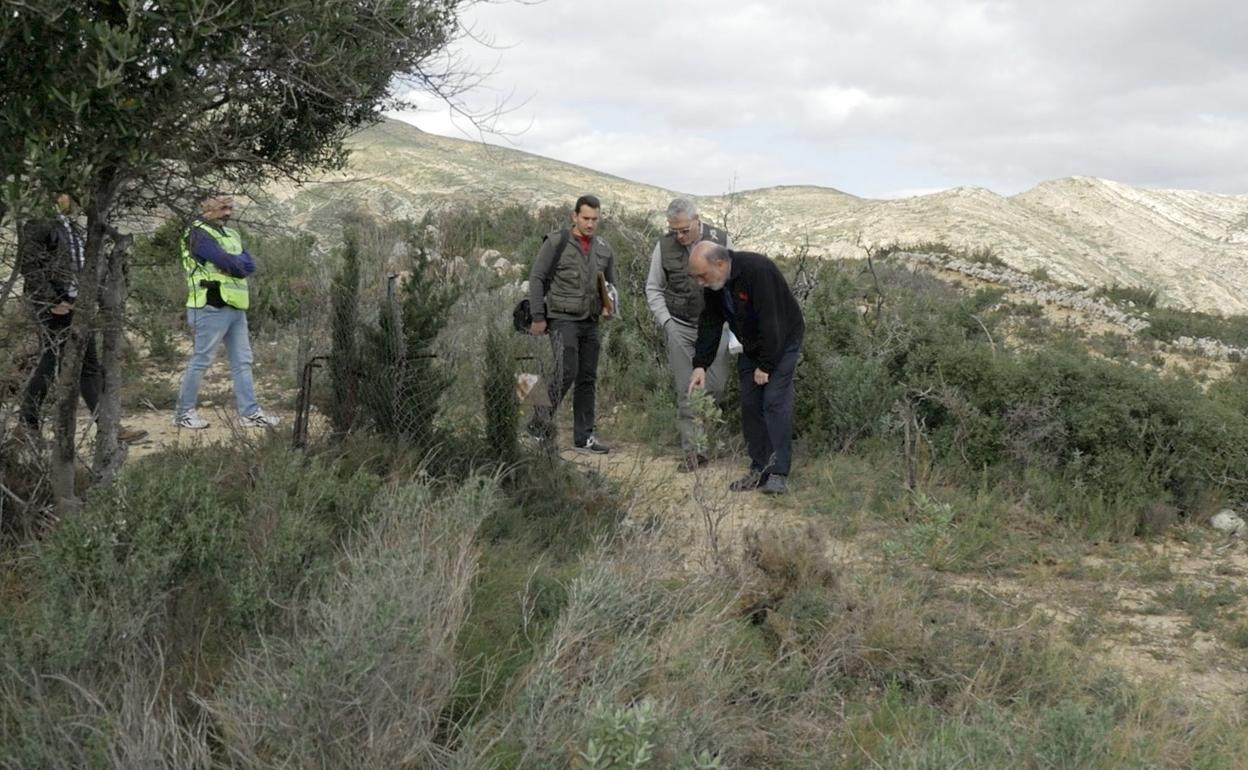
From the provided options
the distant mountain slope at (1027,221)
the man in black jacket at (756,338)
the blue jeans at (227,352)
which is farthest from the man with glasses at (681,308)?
the distant mountain slope at (1027,221)

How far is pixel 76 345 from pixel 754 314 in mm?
3870

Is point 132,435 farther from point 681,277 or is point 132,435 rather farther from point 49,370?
point 681,277

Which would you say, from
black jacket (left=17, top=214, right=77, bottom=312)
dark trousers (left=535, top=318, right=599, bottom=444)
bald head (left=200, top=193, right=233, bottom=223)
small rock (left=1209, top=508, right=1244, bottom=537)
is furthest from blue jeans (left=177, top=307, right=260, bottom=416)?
small rock (left=1209, top=508, right=1244, bottom=537)

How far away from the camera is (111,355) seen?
435 cm

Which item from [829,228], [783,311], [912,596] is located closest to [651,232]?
[783,311]

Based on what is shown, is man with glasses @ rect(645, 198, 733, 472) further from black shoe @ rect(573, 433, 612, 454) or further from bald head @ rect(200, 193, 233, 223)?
bald head @ rect(200, 193, 233, 223)

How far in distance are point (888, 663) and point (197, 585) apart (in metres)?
2.65

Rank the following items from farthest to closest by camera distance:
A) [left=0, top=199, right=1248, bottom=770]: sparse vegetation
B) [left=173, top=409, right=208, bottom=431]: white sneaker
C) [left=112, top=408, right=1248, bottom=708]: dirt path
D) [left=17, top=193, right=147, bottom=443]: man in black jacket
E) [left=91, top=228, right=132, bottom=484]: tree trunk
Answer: [left=173, top=409, right=208, bottom=431]: white sneaker, [left=112, top=408, right=1248, bottom=708]: dirt path, [left=91, top=228, right=132, bottom=484]: tree trunk, [left=17, top=193, right=147, bottom=443]: man in black jacket, [left=0, top=199, right=1248, bottom=770]: sparse vegetation

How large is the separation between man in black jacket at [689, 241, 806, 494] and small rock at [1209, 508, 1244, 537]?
105 inches

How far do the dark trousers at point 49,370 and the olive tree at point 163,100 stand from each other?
0.58 feet

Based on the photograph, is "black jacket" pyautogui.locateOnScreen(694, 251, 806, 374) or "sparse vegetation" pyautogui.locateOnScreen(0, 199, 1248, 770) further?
"black jacket" pyautogui.locateOnScreen(694, 251, 806, 374)

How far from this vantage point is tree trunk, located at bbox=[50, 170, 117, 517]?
3.78 meters

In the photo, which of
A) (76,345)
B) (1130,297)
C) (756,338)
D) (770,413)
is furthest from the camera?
(1130,297)

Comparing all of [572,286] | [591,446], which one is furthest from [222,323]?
[591,446]
